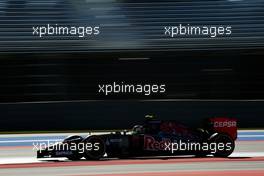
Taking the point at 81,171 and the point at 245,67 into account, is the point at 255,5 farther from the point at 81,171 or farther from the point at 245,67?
the point at 81,171

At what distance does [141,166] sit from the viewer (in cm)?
1284

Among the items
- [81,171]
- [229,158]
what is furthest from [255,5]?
[81,171]

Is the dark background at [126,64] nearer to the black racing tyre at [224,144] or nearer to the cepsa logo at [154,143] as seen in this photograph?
the black racing tyre at [224,144]

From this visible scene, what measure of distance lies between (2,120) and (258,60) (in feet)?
37.0

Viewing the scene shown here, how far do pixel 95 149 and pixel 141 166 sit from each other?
1555 millimetres

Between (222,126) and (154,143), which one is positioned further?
(222,126)

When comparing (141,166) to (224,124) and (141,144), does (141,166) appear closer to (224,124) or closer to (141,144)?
(141,144)

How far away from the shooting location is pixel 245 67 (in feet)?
82.7

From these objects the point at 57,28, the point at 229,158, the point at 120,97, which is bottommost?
the point at 229,158

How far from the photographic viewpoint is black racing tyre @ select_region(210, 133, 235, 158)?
1436cm

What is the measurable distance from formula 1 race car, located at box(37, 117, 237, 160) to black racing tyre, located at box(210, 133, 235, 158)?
97 millimetres

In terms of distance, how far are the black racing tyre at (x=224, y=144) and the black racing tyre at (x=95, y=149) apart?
2844mm

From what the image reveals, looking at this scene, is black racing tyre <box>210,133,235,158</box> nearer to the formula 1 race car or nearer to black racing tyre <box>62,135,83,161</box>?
the formula 1 race car

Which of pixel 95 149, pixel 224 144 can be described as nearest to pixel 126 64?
pixel 224 144
